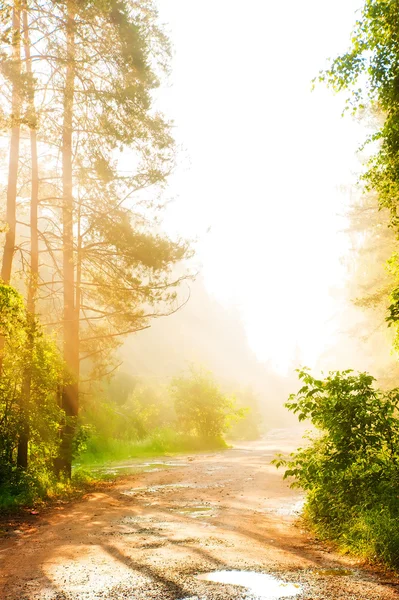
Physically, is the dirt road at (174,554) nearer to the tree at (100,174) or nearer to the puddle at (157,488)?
the puddle at (157,488)

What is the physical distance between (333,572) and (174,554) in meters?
2.03

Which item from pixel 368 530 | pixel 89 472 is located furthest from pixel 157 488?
pixel 368 530

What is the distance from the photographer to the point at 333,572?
21.9 ft

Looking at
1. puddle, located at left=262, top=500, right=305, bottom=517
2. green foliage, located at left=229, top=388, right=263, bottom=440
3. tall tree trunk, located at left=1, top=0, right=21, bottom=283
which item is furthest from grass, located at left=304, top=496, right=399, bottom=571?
green foliage, located at left=229, top=388, right=263, bottom=440

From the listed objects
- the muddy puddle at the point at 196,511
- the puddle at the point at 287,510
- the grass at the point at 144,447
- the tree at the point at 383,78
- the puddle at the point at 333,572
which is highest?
the tree at the point at 383,78

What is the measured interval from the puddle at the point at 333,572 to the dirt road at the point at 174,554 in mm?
12

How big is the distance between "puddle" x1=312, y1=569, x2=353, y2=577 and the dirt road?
1cm

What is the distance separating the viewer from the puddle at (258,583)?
557 centimetres

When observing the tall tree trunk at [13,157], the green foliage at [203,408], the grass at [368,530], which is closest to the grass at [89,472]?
the green foliage at [203,408]

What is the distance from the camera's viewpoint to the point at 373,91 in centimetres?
937

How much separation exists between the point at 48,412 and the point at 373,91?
32.8 ft

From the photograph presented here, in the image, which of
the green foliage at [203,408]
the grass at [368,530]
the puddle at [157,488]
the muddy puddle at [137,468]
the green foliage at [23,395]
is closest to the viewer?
the grass at [368,530]

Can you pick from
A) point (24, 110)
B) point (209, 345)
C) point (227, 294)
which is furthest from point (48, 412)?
point (227, 294)

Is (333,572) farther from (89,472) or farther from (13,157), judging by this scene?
(89,472)
